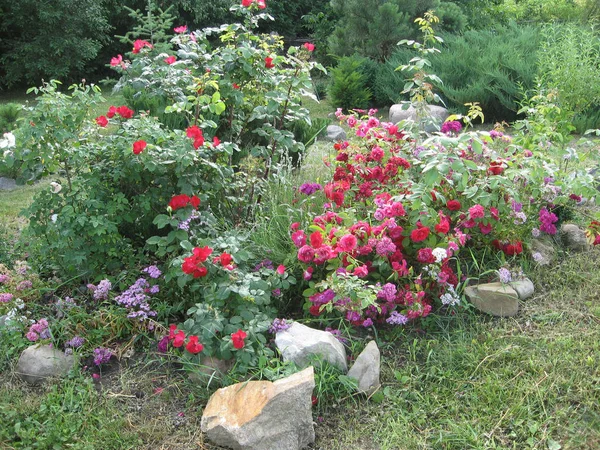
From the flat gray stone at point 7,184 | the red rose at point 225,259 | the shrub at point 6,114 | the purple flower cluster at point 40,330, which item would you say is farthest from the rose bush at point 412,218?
the shrub at point 6,114

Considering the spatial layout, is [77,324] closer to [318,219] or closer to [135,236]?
[135,236]

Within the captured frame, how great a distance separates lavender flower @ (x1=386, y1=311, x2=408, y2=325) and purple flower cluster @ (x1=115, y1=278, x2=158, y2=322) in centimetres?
111

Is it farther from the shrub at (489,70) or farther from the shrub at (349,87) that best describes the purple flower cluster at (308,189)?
the shrub at (349,87)

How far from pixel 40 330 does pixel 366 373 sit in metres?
1.51

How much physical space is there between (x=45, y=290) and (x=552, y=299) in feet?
8.49

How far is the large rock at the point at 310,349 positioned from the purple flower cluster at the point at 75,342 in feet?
2.99

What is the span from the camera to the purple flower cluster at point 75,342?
278cm

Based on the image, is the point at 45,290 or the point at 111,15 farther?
the point at 111,15

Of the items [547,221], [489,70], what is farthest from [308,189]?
[489,70]

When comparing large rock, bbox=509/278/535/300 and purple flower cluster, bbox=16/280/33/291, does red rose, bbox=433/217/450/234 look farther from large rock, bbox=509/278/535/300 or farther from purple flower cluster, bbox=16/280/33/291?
purple flower cluster, bbox=16/280/33/291

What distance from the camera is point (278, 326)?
2.75 m

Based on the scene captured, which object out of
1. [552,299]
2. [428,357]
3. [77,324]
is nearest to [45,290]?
[77,324]

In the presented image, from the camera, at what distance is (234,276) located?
109 inches

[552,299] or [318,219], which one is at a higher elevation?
[318,219]
